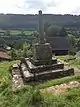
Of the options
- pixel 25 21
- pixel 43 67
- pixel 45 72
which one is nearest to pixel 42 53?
pixel 43 67

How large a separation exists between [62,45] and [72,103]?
149 feet

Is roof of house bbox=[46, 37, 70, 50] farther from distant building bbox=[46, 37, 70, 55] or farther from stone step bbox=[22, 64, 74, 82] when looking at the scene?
stone step bbox=[22, 64, 74, 82]

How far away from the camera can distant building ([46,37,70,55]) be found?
5249 cm

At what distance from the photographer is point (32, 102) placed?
926cm

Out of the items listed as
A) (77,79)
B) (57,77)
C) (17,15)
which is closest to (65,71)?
(57,77)

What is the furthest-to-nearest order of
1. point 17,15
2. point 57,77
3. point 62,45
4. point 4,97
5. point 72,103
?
point 17,15 < point 62,45 < point 57,77 < point 4,97 < point 72,103

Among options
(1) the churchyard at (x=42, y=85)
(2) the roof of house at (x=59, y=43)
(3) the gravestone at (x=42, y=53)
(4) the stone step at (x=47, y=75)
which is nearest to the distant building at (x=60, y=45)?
(2) the roof of house at (x=59, y=43)

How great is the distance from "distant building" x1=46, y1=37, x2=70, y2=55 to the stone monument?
35286 millimetres

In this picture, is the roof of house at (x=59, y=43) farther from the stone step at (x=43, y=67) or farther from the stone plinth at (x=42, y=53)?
the stone step at (x=43, y=67)

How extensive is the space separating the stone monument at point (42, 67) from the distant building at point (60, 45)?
35.3 metres

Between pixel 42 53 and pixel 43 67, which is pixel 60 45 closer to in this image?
pixel 42 53

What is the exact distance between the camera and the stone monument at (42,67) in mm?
14086

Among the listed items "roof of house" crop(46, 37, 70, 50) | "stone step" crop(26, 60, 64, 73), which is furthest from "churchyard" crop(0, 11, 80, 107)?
"roof of house" crop(46, 37, 70, 50)

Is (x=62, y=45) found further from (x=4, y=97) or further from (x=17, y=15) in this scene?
(x=17, y=15)
